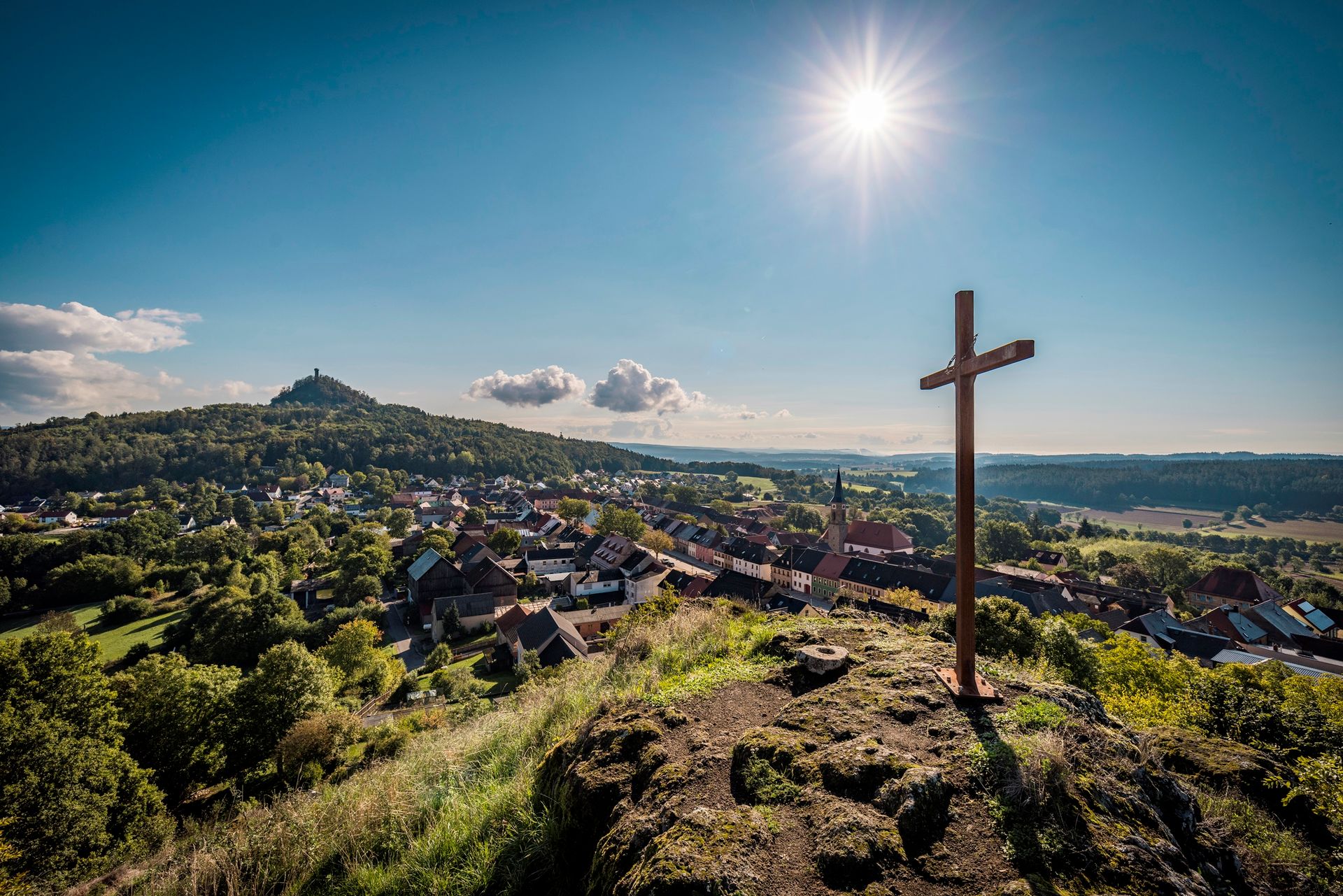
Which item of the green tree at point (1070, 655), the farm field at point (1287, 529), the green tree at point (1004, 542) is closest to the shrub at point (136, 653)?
the green tree at point (1070, 655)

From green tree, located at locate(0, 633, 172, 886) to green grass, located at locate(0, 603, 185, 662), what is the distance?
26.5 m

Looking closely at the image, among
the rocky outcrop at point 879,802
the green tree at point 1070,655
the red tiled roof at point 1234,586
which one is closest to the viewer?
the rocky outcrop at point 879,802

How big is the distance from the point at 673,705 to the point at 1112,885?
11.7 ft

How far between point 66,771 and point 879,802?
1904 centimetres

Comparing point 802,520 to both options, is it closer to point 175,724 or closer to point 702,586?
point 702,586

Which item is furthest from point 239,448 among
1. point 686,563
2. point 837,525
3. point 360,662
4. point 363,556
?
point 837,525

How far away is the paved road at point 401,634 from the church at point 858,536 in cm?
5015

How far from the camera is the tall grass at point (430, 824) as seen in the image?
4137mm

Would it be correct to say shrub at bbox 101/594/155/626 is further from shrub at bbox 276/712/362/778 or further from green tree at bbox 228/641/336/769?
shrub at bbox 276/712/362/778

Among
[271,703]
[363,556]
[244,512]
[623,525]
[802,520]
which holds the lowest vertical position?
[802,520]

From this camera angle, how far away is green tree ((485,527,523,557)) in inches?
2344

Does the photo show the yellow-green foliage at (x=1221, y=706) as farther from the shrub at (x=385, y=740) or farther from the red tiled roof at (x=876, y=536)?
the red tiled roof at (x=876, y=536)

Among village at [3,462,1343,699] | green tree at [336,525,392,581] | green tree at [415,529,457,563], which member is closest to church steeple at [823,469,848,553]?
village at [3,462,1343,699]

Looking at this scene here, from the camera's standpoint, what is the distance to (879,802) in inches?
140
